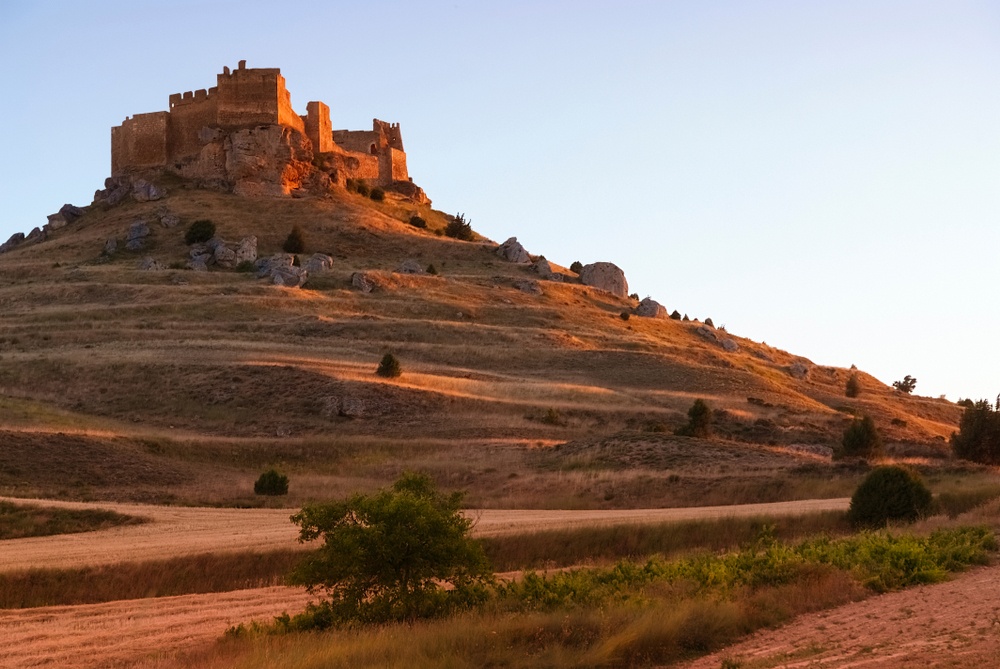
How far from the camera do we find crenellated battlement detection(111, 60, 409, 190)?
8019cm

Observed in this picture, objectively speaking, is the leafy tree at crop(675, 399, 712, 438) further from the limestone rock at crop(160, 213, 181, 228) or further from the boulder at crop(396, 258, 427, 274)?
the limestone rock at crop(160, 213, 181, 228)

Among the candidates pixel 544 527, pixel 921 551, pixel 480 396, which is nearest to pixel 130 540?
pixel 544 527

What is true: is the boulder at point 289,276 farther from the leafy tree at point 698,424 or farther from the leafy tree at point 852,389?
the leafy tree at point 698,424

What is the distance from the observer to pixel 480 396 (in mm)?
46438

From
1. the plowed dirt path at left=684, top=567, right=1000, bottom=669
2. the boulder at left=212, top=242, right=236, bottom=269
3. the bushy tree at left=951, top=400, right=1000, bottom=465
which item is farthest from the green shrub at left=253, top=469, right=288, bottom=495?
the boulder at left=212, top=242, right=236, bottom=269

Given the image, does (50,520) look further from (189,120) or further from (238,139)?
(189,120)

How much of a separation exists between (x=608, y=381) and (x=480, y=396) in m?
9.54

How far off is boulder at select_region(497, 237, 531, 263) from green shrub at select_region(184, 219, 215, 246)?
65.3 ft

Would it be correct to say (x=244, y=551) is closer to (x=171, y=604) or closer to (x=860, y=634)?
(x=171, y=604)

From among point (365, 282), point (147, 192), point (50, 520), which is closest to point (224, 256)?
point (365, 282)

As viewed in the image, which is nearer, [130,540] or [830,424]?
[130,540]

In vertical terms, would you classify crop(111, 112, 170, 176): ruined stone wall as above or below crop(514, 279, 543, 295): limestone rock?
above

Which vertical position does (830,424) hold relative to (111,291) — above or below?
below

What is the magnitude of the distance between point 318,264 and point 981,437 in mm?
43198
